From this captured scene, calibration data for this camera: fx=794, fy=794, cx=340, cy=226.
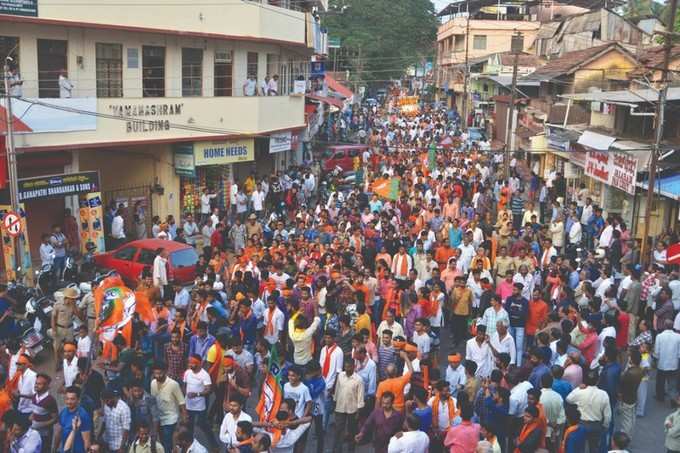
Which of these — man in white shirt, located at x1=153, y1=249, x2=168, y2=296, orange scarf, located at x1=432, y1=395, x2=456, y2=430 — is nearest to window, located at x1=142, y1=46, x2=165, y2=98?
man in white shirt, located at x1=153, y1=249, x2=168, y2=296

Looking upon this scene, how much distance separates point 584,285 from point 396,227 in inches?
276

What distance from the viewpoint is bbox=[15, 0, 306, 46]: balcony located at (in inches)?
819

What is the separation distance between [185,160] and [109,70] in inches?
145

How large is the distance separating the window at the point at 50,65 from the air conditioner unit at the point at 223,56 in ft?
19.2

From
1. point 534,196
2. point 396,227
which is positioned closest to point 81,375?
point 396,227

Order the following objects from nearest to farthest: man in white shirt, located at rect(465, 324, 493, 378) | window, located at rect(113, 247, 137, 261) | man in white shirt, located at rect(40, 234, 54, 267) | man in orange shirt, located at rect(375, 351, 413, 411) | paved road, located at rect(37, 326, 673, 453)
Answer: man in orange shirt, located at rect(375, 351, 413, 411), man in white shirt, located at rect(465, 324, 493, 378), paved road, located at rect(37, 326, 673, 453), man in white shirt, located at rect(40, 234, 54, 267), window, located at rect(113, 247, 137, 261)

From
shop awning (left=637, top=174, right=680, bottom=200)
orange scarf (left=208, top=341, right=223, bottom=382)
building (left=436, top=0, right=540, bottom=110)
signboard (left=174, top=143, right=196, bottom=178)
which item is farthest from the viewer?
building (left=436, top=0, right=540, bottom=110)

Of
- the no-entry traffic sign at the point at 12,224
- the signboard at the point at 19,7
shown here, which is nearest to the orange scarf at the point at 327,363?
the no-entry traffic sign at the point at 12,224

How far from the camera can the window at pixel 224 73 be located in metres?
26.6

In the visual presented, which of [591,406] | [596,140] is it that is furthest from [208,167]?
[591,406]

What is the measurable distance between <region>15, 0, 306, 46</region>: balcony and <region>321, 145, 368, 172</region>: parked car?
644 centimetres

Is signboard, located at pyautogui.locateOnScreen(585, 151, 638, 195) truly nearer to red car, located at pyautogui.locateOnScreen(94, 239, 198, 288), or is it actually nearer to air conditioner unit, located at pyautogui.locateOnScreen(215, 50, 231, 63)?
red car, located at pyautogui.locateOnScreen(94, 239, 198, 288)

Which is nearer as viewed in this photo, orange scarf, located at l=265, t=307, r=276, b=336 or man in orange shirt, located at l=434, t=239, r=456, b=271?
orange scarf, located at l=265, t=307, r=276, b=336

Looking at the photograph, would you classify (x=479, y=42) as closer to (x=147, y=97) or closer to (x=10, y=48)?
(x=147, y=97)
